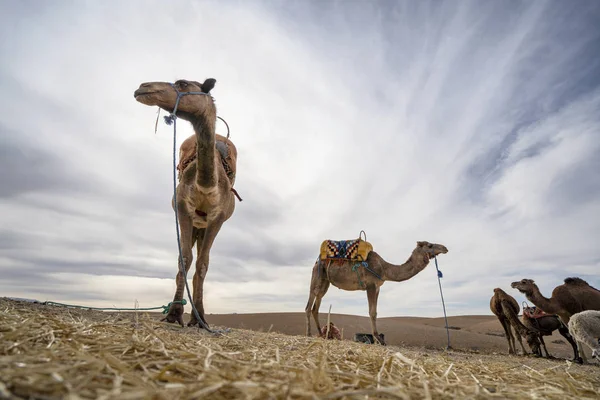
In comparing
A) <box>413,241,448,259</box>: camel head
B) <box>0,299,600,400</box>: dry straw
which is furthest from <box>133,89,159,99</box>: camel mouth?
<box>413,241,448,259</box>: camel head

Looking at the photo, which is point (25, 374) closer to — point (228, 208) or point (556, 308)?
point (228, 208)

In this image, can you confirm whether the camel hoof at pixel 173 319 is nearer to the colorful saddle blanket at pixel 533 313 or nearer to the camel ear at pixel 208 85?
the camel ear at pixel 208 85

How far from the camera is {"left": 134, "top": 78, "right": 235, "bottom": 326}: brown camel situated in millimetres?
4664

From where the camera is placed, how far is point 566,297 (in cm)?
888

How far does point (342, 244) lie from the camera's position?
442 inches

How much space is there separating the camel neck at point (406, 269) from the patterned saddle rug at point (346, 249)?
90 cm

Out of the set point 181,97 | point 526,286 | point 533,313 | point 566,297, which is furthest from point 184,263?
point 533,313

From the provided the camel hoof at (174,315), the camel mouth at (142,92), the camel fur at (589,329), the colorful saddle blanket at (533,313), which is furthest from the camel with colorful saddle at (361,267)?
the camel mouth at (142,92)

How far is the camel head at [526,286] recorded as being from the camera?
9195mm

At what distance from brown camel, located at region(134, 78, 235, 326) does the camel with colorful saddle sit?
19.1 feet

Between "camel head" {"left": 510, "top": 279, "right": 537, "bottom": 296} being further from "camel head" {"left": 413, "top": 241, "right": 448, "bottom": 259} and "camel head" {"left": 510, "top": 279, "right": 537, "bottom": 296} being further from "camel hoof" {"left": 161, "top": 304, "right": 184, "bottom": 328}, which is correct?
"camel hoof" {"left": 161, "top": 304, "right": 184, "bottom": 328}

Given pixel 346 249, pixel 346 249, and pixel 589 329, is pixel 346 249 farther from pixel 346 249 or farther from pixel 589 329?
pixel 589 329

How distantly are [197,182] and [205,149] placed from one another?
56 cm

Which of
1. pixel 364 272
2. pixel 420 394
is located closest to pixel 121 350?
pixel 420 394
